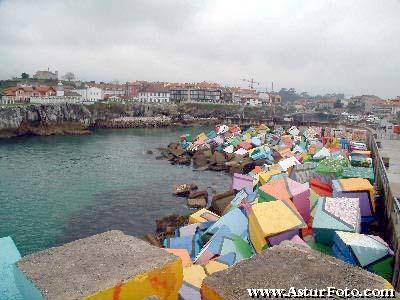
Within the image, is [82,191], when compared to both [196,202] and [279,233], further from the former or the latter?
[279,233]

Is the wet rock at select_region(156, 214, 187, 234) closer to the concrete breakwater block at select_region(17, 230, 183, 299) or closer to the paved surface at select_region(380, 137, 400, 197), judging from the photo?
the paved surface at select_region(380, 137, 400, 197)

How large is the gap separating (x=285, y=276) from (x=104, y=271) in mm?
Result: 1485

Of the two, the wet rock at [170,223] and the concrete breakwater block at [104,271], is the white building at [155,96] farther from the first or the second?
the concrete breakwater block at [104,271]

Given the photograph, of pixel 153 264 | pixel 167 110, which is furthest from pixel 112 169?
pixel 167 110

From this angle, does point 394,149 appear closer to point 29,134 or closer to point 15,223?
point 15,223

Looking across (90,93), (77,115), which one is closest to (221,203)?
(77,115)

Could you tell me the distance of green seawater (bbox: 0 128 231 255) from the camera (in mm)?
21031

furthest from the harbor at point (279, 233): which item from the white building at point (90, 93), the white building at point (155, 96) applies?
the white building at point (155, 96)

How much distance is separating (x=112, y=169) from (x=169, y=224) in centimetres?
1998

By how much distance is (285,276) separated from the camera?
3.11 metres

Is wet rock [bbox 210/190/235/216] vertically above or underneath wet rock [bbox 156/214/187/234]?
above

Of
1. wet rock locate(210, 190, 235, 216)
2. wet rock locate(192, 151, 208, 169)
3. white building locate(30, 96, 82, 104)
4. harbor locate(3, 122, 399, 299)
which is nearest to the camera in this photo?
harbor locate(3, 122, 399, 299)

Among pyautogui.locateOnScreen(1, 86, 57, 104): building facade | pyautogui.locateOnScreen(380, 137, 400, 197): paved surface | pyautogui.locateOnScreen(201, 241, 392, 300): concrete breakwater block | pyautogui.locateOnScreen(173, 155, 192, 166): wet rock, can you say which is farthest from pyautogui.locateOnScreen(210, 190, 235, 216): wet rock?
pyautogui.locateOnScreen(1, 86, 57, 104): building facade

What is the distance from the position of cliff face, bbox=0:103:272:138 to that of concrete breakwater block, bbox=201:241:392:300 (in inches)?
2798
